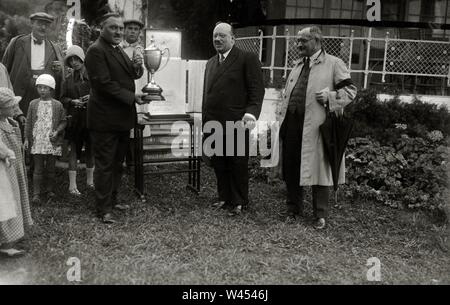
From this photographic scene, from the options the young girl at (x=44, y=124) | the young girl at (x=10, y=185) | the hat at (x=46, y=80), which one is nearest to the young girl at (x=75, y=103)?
the young girl at (x=44, y=124)

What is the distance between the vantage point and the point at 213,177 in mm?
7129

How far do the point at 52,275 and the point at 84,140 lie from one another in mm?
2489

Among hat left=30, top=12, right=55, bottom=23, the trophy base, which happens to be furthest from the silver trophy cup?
hat left=30, top=12, right=55, bottom=23

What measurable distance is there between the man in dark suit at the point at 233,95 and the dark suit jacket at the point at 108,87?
2.87 ft

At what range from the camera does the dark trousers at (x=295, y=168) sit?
5062 millimetres

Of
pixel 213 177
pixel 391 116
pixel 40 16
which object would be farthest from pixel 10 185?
pixel 391 116

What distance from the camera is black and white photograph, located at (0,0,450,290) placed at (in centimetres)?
393

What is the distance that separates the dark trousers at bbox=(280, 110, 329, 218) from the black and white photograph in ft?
0.05

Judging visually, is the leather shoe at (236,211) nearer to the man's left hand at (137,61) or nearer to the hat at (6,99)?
the man's left hand at (137,61)

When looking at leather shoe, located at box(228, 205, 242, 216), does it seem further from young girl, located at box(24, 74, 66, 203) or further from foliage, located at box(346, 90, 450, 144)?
foliage, located at box(346, 90, 450, 144)

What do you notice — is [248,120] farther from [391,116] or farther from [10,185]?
Answer: [391,116]

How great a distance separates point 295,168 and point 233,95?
99cm
